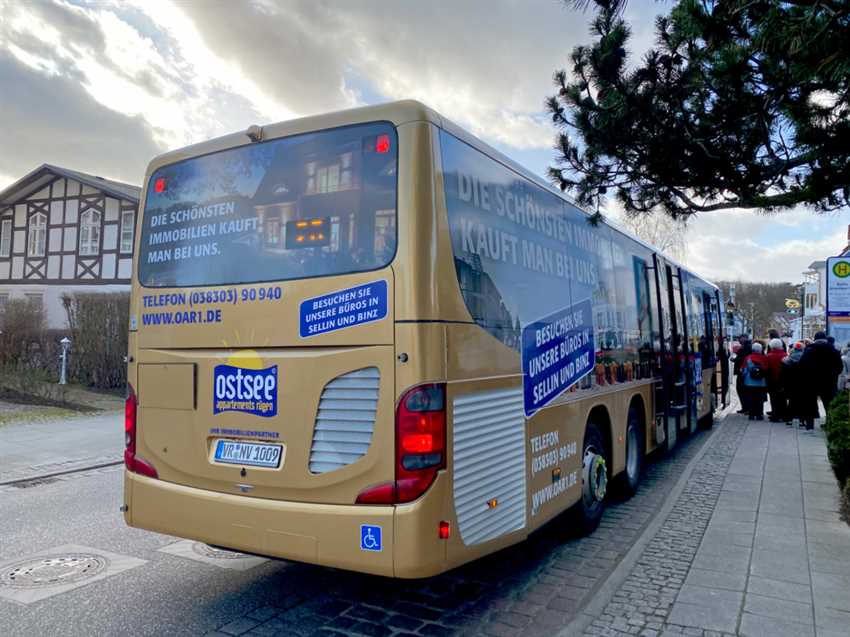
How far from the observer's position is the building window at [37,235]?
106 feet

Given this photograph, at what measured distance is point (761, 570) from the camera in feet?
15.9

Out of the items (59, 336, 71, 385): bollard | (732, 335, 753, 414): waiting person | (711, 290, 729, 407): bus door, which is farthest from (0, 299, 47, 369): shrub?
(732, 335, 753, 414): waiting person

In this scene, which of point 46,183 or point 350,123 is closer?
point 350,123

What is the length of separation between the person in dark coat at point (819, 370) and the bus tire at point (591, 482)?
8121 millimetres

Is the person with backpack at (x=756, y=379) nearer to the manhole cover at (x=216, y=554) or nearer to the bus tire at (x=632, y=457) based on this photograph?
the bus tire at (x=632, y=457)

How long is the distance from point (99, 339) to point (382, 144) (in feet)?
52.3

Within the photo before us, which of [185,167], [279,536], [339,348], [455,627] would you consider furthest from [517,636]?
[185,167]

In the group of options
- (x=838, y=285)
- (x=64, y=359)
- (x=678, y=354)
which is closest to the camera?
(x=678, y=354)

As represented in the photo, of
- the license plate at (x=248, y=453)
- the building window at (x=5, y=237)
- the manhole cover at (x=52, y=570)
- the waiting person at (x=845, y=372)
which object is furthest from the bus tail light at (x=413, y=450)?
the building window at (x=5, y=237)

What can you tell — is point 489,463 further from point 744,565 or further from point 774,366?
point 774,366

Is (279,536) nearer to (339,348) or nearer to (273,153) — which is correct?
(339,348)

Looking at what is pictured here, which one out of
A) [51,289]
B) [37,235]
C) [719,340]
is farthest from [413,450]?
[37,235]

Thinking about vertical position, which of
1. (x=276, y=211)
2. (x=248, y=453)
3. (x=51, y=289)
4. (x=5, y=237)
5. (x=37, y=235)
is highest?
(x=5, y=237)

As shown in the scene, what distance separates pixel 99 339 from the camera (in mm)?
17219
